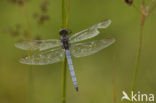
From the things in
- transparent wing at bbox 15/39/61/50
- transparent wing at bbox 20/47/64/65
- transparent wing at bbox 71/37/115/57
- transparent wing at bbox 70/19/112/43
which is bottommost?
transparent wing at bbox 20/47/64/65

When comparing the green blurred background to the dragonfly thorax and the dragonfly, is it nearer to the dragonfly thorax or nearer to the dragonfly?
the dragonfly

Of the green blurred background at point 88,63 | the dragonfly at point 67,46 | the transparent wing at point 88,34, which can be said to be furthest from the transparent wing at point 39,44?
the green blurred background at point 88,63

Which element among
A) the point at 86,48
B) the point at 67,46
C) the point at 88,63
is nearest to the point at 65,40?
the point at 67,46

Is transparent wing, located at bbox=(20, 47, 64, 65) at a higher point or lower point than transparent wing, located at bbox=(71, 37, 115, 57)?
lower

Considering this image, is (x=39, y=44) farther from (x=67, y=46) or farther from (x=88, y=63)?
(x=88, y=63)

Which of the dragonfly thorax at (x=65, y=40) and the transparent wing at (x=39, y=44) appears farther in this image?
the transparent wing at (x=39, y=44)

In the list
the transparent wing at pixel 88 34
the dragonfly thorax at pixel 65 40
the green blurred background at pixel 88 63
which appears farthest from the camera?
the green blurred background at pixel 88 63

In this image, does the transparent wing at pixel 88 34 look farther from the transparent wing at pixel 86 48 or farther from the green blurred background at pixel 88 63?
the green blurred background at pixel 88 63

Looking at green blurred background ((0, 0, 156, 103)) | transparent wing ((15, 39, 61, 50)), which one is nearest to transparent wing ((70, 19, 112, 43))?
transparent wing ((15, 39, 61, 50))

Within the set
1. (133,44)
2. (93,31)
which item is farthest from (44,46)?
(133,44)
